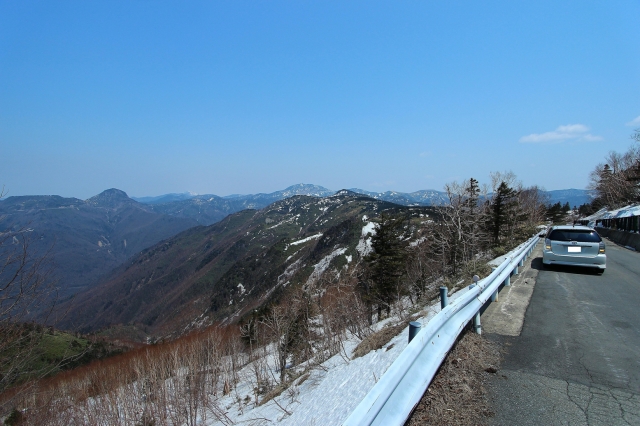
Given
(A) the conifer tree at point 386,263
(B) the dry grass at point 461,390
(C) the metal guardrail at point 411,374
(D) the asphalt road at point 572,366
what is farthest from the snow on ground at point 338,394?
(A) the conifer tree at point 386,263

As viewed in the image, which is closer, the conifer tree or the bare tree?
the bare tree

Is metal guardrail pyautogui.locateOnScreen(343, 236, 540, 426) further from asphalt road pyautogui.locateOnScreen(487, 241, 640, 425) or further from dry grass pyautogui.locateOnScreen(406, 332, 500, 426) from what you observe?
asphalt road pyautogui.locateOnScreen(487, 241, 640, 425)

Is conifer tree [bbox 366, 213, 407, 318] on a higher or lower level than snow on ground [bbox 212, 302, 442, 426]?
lower

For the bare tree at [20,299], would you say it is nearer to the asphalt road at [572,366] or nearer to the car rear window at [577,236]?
the asphalt road at [572,366]

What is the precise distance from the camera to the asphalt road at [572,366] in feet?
9.55

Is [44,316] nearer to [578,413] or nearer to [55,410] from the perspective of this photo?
[55,410]

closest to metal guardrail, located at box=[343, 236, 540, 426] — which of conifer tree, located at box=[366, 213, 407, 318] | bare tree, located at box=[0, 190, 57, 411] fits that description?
bare tree, located at box=[0, 190, 57, 411]

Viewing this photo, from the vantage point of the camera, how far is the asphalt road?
2.91 meters

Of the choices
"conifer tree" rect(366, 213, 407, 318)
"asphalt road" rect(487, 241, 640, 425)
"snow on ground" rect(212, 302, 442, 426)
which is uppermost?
"asphalt road" rect(487, 241, 640, 425)

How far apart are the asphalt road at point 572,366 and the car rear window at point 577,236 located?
15.5 ft

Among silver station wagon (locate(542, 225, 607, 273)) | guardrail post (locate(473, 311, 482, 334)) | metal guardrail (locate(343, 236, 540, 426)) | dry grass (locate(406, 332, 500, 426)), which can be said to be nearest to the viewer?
metal guardrail (locate(343, 236, 540, 426))

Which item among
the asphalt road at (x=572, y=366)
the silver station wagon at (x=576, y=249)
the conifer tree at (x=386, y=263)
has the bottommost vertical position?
the conifer tree at (x=386, y=263)

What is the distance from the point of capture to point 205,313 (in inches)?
5581

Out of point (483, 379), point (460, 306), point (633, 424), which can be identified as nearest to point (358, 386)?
point (483, 379)
